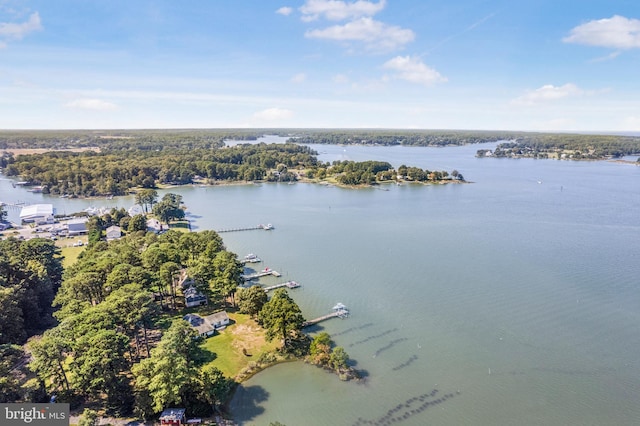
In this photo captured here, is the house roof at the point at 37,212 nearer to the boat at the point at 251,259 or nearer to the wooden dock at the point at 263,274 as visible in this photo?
the boat at the point at 251,259

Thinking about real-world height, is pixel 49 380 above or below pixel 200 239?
below

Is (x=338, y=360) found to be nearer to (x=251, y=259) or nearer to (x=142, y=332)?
(x=142, y=332)

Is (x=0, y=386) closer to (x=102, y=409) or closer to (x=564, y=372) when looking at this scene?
(x=102, y=409)

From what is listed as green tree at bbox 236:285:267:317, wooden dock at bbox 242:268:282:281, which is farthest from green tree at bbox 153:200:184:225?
green tree at bbox 236:285:267:317

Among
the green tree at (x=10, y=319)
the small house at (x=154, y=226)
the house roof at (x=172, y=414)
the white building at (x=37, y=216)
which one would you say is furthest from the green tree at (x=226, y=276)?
the white building at (x=37, y=216)

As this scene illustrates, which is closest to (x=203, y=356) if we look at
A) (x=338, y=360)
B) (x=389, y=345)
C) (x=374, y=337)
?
(x=338, y=360)

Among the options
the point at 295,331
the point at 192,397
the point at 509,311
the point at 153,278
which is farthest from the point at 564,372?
the point at 153,278
